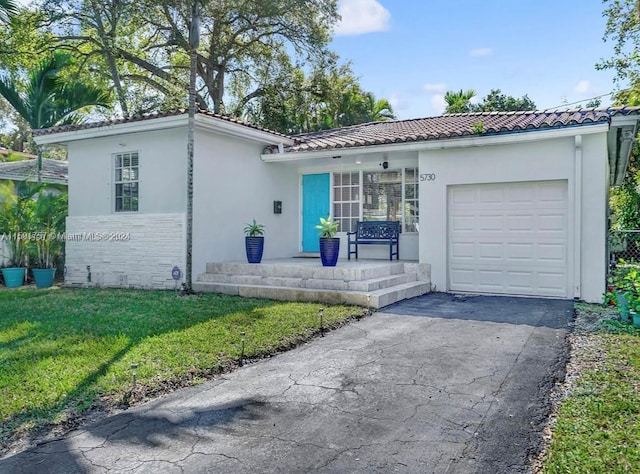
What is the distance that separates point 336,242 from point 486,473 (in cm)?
656

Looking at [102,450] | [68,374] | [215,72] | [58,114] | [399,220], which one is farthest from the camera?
[215,72]

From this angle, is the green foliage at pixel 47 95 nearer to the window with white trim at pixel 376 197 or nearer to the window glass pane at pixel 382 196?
the window with white trim at pixel 376 197

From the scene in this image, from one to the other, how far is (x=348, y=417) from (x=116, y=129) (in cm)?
897

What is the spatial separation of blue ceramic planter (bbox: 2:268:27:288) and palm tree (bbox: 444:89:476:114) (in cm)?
1976

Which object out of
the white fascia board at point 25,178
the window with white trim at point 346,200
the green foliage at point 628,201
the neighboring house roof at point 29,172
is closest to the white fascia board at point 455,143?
the window with white trim at point 346,200

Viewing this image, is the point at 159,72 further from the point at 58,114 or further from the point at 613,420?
the point at 613,420

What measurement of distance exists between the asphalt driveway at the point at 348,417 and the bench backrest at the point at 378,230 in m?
5.45

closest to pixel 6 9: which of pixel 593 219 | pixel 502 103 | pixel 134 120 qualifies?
pixel 134 120

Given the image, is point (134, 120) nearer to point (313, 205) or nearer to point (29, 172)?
point (313, 205)

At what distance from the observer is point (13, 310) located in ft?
25.1

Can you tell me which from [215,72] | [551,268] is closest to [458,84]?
[215,72]

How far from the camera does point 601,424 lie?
10.8 feet

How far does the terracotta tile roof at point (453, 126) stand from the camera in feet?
27.8

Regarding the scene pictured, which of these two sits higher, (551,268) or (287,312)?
(551,268)
